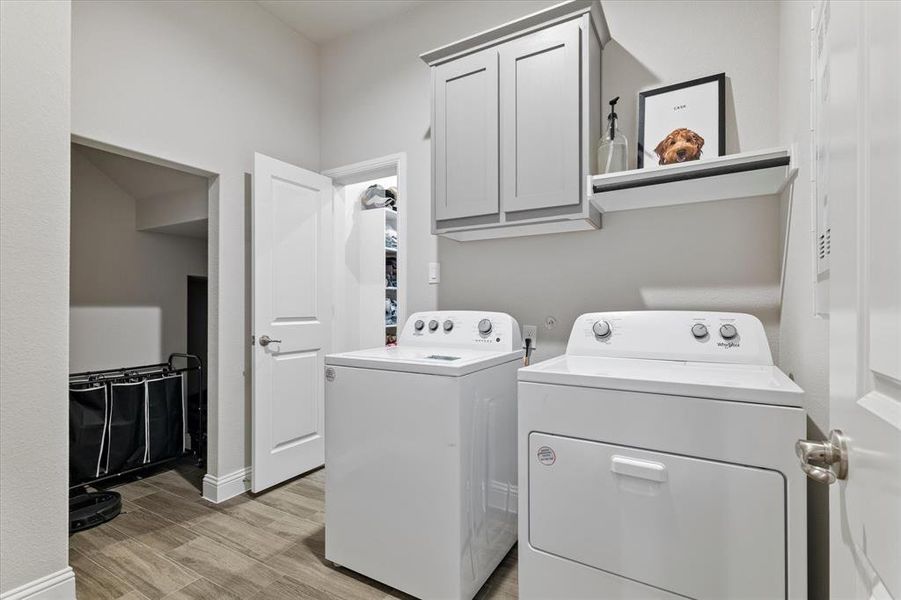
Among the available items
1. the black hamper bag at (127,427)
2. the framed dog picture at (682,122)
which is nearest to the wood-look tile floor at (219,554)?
the black hamper bag at (127,427)

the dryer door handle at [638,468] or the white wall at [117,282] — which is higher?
the white wall at [117,282]

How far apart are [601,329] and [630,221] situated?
1.86ft

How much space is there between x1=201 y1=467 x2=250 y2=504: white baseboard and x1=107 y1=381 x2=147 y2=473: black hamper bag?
59 cm

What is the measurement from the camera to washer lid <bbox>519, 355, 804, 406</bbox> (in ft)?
3.65

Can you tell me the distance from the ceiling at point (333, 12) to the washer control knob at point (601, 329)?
2205 millimetres

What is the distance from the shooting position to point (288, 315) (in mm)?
2736

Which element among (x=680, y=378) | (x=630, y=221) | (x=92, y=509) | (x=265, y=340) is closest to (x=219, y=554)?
(x=92, y=509)

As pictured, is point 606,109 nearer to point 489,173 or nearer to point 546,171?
point 546,171

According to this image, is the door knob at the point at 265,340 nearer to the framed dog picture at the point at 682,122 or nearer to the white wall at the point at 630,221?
the white wall at the point at 630,221

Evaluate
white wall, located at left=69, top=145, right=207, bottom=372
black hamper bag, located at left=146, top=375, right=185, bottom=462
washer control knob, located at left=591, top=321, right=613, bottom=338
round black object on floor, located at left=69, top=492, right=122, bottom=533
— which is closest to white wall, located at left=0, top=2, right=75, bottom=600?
round black object on floor, located at left=69, top=492, right=122, bottom=533

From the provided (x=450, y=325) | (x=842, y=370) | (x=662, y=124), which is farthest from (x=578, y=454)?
(x=662, y=124)

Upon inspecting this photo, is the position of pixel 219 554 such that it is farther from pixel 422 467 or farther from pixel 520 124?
pixel 520 124

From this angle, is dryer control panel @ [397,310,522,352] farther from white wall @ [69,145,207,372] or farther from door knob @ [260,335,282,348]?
white wall @ [69,145,207,372]

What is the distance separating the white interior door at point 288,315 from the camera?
8.39 feet
